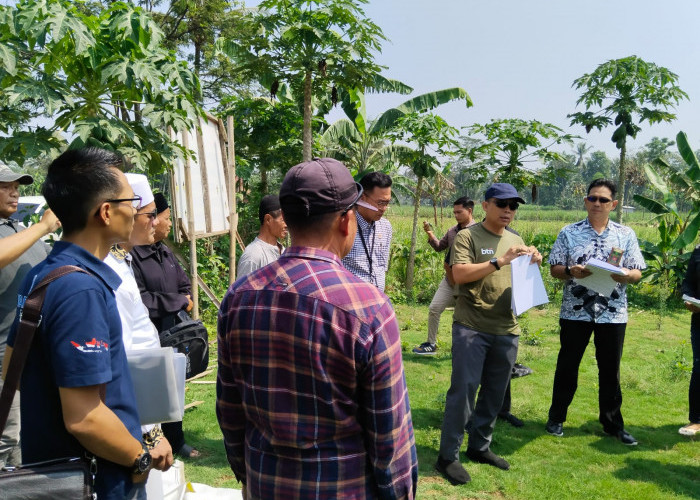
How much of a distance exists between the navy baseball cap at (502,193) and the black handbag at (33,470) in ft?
9.73

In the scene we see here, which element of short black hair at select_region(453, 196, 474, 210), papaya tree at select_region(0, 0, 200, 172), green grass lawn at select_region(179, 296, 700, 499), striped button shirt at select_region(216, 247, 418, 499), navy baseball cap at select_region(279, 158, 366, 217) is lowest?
green grass lawn at select_region(179, 296, 700, 499)

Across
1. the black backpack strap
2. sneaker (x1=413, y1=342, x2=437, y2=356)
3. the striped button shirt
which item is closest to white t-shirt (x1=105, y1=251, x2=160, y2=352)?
the black backpack strap

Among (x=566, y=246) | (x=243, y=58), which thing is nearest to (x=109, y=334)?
(x=566, y=246)

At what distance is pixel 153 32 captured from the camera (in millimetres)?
4207

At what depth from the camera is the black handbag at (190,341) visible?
3453 mm

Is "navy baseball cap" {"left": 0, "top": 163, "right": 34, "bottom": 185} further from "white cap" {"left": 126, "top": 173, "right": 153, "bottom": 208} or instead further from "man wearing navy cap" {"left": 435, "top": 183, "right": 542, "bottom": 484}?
"man wearing navy cap" {"left": 435, "top": 183, "right": 542, "bottom": 484}

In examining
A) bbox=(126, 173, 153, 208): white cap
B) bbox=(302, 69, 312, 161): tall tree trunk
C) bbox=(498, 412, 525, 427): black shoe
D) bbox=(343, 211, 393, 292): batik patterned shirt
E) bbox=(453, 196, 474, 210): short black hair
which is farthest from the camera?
bbox=(302, 69, 312, 161): tall tree trunk

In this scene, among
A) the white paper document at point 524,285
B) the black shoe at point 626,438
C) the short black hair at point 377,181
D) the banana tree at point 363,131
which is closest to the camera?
the white paper document at point 524,285

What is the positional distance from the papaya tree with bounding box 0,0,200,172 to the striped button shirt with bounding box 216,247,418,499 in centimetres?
307

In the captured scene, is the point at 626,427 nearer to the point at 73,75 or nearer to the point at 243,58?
the point at 73,75

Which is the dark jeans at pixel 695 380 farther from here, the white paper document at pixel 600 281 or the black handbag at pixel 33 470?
the black handbag at pixel 33 470

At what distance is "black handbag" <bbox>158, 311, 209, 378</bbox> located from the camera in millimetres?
3453

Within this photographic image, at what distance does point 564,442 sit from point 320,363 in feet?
12.7

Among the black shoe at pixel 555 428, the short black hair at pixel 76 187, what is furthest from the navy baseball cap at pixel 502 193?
the short black hair at pixel 76 187
